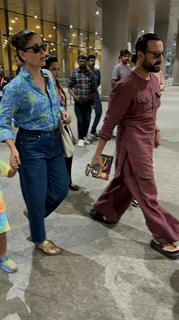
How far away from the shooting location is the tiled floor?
2.12 metres

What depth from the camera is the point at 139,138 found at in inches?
103

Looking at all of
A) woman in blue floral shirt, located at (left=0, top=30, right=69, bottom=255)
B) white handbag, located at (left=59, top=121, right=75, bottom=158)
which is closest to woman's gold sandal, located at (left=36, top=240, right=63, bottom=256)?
woman in blue floral shirt, located at (left=0, top=30, right=69, bottom=255)

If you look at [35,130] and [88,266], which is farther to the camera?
[88,266]

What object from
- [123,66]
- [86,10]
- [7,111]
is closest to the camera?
[7,111]

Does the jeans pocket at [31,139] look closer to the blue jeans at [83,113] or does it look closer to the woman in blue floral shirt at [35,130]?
the woman in blue floral shirt at [35,130]

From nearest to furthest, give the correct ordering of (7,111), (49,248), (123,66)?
(7,111)
(49,248)
(123,66)

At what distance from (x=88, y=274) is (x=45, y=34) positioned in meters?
20.3

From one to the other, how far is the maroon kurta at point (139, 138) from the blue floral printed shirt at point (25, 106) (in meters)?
0.50

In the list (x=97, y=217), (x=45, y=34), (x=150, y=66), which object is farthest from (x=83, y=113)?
(x=45, y=34)

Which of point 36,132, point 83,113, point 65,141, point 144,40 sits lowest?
point 83,113

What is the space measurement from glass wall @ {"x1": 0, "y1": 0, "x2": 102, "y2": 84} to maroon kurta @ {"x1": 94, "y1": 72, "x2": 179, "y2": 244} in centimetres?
930

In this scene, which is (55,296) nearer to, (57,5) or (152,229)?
(152,229)

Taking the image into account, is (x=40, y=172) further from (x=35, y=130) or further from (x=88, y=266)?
(x=88, y=266)

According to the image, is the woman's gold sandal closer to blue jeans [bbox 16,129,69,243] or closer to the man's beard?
blue jeans [bbox 16,129,69,243]
